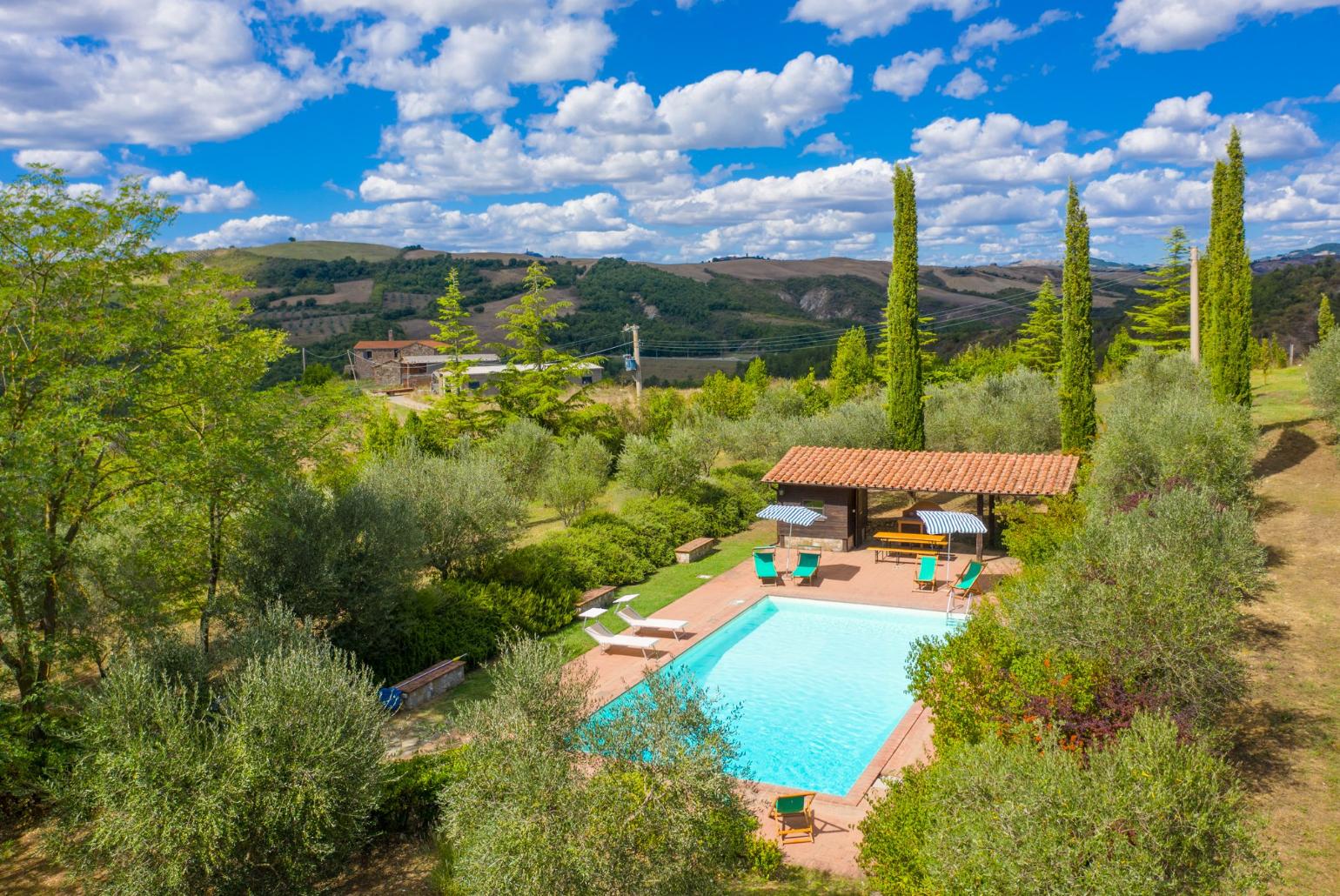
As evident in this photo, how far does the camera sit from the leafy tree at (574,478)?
25250 millimetres

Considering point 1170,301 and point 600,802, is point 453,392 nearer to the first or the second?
point 600,802

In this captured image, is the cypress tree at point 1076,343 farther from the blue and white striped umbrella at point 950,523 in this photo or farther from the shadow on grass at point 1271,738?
the shadow on grass at point 1271,738

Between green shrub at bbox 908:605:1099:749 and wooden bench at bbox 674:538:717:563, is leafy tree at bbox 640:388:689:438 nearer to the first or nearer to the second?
wooden bench at bbox 674:538:717:563

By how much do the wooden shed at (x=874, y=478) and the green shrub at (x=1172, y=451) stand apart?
269cm

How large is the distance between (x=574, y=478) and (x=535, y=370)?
9493 mm

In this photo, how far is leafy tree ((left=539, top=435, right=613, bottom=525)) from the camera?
82.8 ft

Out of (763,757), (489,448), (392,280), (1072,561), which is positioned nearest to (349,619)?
(763,757)

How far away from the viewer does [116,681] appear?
8.58 m

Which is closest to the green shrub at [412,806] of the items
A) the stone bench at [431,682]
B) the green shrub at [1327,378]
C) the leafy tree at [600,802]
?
the leafy tree at [600,802]

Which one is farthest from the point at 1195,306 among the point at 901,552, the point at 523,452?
the point at 523,452

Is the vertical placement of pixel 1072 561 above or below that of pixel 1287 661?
above

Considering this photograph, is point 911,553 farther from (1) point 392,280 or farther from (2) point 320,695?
(1) point 392,280

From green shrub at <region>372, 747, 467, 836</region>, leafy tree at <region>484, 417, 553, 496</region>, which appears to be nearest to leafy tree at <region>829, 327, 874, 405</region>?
leafy tree at <region>484, 417, 553, 496</region>

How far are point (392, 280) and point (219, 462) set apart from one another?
12022 centimetres
